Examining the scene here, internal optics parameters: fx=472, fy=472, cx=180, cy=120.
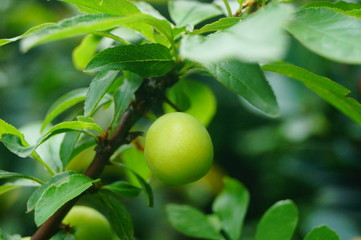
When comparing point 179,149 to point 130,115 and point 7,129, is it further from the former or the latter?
point 7,129

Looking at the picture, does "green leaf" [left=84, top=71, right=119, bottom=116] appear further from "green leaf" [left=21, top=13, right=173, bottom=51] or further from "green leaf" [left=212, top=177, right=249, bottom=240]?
"green leaf" [left=212, top=177, right=249, bottom=240]

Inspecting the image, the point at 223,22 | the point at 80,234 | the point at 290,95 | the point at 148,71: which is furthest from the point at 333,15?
the point at 290,95

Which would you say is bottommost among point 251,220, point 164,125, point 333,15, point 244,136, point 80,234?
point 251,220

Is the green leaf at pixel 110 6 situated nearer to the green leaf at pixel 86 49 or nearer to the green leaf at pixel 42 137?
the green leaf at pixel 42 137

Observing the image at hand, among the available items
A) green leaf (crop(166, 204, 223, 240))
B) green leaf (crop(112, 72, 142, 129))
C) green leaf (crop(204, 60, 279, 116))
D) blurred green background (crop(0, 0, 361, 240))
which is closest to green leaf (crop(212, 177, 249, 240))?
green leaf (crop(166, 204, 223, 240))

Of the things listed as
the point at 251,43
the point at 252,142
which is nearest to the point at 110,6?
the point at 251,43

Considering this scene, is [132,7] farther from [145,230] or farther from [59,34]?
[145,230]

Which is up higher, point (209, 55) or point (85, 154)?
point (209, 55)

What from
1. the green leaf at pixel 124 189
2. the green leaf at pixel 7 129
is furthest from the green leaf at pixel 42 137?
the green leaf at pixel 124 189
